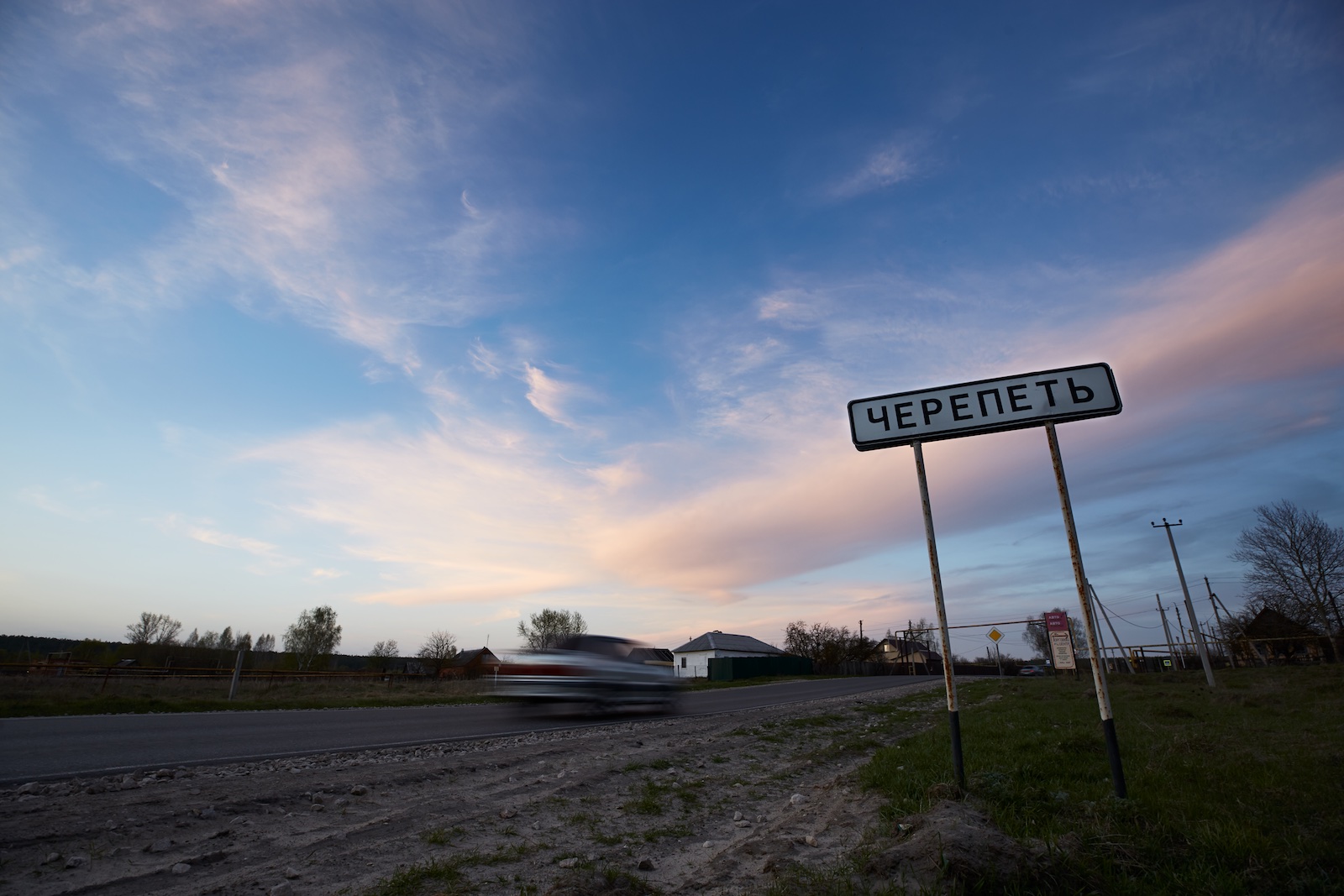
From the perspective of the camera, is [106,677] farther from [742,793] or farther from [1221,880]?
[1221,880]

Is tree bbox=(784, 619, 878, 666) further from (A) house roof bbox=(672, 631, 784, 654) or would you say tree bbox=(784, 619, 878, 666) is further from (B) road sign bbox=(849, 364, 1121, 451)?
(B) road sign bbox=(849, 364, 1121, 451)

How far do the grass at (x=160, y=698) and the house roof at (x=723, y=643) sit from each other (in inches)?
2044

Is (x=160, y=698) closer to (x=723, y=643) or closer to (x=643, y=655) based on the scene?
(x=643, y=655)

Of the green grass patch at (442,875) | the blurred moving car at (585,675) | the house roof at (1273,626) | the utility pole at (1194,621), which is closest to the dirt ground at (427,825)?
the green grass patch at (442,875)

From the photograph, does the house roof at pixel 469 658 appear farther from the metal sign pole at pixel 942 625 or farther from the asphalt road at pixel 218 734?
the metal sign pole at pixel 942 625

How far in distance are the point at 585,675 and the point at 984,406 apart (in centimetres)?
897

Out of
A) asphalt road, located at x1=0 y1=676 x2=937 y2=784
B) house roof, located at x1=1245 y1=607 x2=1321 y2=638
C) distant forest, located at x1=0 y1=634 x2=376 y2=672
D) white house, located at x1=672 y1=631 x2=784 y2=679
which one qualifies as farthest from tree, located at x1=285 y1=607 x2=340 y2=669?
house roof, located at x1=1245 y1=607 x2=1321 y2=638

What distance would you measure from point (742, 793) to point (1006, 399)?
4.40 meters

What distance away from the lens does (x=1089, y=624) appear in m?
4.07

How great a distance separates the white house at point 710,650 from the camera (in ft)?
229

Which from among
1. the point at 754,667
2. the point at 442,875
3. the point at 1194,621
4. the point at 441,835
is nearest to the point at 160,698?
the point at 441,835

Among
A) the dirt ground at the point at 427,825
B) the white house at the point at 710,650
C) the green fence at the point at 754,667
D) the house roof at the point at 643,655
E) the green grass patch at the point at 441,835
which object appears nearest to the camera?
the dirt ground at the point at 427,825

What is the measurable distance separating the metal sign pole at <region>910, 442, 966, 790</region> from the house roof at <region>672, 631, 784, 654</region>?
7066 cm

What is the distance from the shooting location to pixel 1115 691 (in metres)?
18.4
